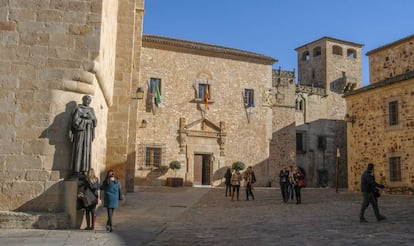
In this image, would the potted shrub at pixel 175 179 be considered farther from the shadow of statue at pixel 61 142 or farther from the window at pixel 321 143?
the shadow of statue at pixel 61 142

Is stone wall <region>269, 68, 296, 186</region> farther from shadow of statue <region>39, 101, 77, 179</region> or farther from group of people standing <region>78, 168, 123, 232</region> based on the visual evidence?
shadow of statue <region>39, 101, 77, 179</region>

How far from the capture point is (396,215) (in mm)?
9977

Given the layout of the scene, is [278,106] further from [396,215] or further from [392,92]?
[396,215]

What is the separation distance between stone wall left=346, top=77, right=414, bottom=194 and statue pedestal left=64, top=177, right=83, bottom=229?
14.4 m

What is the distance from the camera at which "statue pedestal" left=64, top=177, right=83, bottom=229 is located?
740cm

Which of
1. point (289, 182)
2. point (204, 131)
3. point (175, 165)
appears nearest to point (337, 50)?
point (204, 131)

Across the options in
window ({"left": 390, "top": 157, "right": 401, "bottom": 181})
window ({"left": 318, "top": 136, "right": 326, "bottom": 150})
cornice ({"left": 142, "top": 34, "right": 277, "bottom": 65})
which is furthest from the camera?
window ({"left": 318, "top": 136, "right": 326, "bottom": 150})

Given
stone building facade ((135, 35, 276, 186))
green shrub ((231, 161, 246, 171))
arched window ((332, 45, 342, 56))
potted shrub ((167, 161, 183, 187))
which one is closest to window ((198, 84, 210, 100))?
stone building facade ((135, 35, 276, 186))

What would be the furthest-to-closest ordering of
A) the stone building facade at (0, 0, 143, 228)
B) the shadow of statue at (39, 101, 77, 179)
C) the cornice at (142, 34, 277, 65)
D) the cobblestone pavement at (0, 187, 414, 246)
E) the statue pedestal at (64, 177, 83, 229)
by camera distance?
the cornice at (142, 34, 277, 65), the shadow of statue at (39, 101, 77, 179), the stone building facade at (0, 0, 143, 228), the statue pedestal at (64, 177, 83, 229), the cobblestone pavement at (0, 187, 414, 246)

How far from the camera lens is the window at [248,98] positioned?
28797 millimetres

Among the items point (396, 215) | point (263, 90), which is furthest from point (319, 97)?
point (396, 215)

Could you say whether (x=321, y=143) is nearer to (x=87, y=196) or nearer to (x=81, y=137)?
(x=81, y=137)

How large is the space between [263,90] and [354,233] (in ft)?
74.0

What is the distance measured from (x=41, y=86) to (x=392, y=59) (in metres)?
20.2
